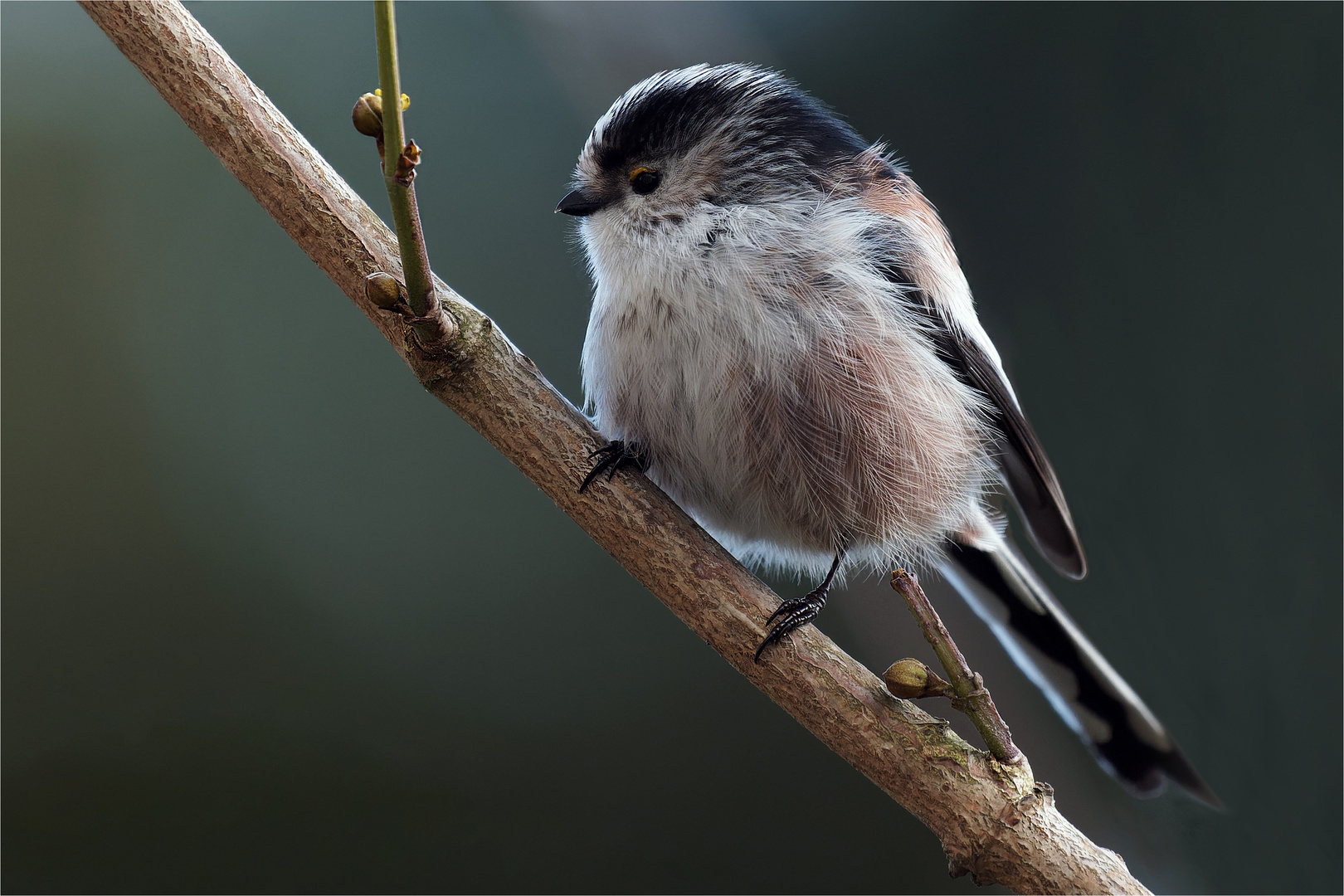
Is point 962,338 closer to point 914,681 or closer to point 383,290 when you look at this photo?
point 914,681

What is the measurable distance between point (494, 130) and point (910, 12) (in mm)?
Result: 1246

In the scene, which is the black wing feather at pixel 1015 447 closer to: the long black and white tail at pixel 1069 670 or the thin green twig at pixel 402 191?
the long black and white tail at pixel 1069 670

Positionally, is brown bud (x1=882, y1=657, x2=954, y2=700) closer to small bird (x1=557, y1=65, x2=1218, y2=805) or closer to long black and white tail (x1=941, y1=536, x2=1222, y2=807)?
small bird (x1=557, y1=65, x2=1218, y2=805)

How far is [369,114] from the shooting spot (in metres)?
0.74

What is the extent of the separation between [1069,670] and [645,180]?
1.34m

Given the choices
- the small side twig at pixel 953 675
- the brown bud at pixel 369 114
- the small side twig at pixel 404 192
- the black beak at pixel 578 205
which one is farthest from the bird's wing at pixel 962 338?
the brown bud at pixel 369 114

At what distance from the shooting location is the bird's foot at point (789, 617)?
1.12 meters

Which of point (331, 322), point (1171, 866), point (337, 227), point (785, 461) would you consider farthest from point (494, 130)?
point (1171, 866)

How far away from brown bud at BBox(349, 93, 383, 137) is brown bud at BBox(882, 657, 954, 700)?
2.80 feet

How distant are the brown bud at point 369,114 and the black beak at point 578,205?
29.2 inches

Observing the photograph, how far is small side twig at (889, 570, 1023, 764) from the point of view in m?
0.94

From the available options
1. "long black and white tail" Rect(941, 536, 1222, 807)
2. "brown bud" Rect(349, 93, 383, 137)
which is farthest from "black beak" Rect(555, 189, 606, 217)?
"long black and white tail" Rect(941, 536, 1222, 807)

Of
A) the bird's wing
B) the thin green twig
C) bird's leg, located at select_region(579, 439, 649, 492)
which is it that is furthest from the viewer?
the bird's wing

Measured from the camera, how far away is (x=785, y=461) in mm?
A: 1332
